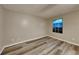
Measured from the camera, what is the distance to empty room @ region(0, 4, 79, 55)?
219 cm

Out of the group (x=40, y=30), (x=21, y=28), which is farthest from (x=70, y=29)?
(x=21, y=28)

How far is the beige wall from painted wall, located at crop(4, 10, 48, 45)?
430mm

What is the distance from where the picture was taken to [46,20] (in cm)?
227

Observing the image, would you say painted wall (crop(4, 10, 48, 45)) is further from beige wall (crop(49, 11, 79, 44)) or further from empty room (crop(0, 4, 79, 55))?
beige wall (crop(49, 11, 79, 44))

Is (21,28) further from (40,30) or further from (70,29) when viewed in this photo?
(70,29)

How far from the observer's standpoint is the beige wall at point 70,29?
2.24 metres

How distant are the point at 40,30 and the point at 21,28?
0.74 meters

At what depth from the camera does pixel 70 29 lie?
102 inches

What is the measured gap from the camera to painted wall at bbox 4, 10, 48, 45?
2373 millimetres

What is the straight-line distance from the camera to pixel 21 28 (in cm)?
254

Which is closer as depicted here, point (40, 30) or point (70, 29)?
point (40, 30)

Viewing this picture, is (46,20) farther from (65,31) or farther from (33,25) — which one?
(65,31)

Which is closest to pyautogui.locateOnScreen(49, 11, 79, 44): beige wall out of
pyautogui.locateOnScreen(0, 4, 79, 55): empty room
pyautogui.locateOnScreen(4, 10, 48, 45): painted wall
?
pyautogui.locateOnScreen(0, 4, 79, 55): empty room

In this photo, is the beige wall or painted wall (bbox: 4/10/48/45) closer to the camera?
the beige wall
